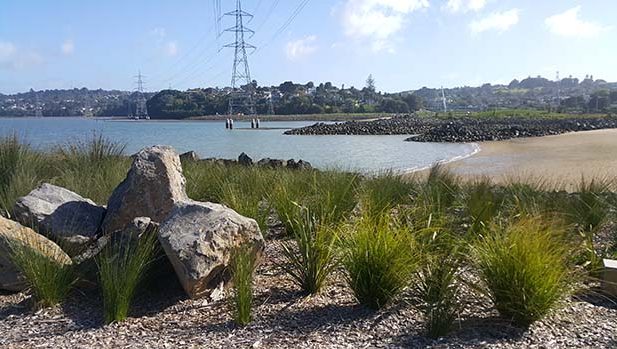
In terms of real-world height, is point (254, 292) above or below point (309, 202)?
below

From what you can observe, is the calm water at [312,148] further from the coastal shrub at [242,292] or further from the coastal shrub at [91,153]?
the coastal shrub at [242,292]

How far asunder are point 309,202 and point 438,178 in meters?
4.16

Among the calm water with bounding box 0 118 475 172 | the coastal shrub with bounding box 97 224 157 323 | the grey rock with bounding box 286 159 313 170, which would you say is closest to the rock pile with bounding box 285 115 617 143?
the calm water with bounding box 0 118 475 172

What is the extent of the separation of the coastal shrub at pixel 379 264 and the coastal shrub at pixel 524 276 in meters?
0.60

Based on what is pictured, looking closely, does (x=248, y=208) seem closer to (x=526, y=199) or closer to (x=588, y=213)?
(x=526, y=199)

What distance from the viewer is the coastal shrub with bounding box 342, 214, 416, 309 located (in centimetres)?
441

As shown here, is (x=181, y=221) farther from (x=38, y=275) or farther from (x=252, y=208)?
(x=252, y=208)

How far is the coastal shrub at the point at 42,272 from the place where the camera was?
482cm

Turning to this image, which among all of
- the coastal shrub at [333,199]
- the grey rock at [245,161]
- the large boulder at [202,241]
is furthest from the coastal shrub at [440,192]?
the grey rock at [245,161]

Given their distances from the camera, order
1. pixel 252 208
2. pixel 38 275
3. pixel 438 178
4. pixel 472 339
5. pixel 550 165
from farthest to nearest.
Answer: pixel 550 165 → pixel 438 178 → pixel 252 208 → pixel 38 275 → pixel 472 339

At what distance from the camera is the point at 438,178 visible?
10367mm

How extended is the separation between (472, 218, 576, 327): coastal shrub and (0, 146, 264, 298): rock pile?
2103 millimetres

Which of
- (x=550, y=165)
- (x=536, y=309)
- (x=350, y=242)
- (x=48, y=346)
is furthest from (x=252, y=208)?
(x=550, y=165)

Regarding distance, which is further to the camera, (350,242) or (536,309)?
(350,242)
